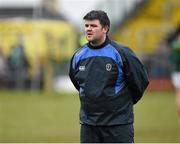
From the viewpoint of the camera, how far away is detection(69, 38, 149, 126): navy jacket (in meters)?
8.71

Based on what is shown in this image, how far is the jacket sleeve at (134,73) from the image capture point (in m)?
8.79

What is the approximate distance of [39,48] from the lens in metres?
33.9

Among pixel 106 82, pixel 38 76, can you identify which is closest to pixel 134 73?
pixel 106 82

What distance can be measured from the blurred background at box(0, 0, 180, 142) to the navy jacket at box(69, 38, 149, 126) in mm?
10731

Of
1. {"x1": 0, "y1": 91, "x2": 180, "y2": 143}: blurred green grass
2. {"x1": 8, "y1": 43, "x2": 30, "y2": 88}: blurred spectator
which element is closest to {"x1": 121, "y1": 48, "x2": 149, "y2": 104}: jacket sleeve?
{"x1": 0, "y1": 91, "x2": 180, "y2": 143}: blurred green grass

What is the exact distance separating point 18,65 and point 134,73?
2442cm

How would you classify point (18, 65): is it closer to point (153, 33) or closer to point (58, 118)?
point (153, 33)

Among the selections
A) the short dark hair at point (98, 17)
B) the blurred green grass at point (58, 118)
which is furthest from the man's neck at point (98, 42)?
the blurred green grass at point (58, 118)

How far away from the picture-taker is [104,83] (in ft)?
28.6

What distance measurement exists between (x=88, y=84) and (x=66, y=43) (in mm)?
25265

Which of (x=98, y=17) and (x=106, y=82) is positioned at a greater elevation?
(x=98, y=17)

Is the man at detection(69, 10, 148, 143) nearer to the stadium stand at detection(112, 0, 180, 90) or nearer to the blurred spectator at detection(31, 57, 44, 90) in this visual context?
the stadium stand at detection(112, 0, 180, 90)

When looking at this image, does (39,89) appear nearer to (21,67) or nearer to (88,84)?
(21,67)

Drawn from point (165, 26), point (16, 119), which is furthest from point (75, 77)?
point (165, 26)
